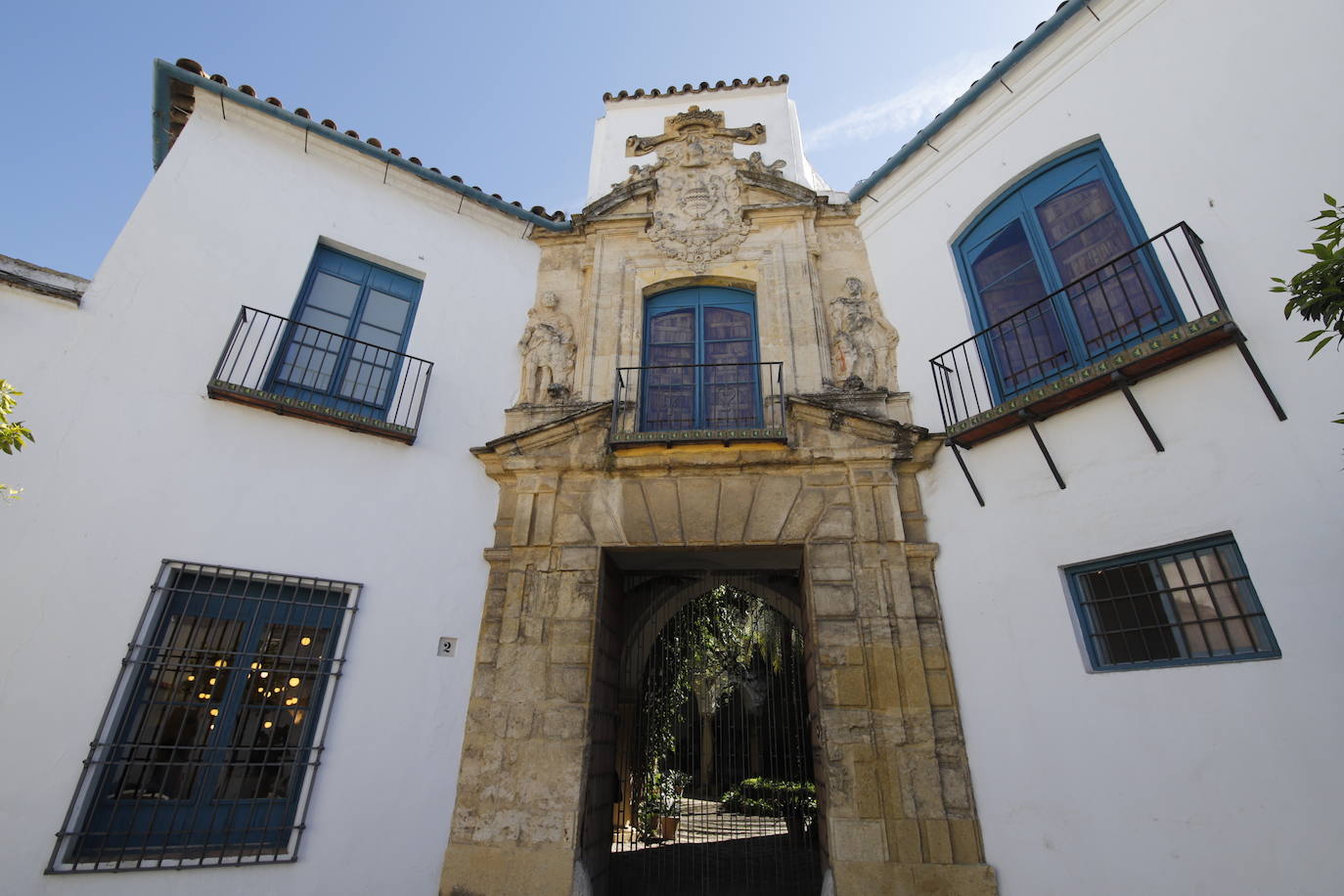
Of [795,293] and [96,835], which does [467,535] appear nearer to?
[96,835]

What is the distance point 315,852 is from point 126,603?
81.4 inches

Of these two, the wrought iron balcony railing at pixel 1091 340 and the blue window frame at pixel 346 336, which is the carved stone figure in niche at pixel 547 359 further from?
the wrought iron balcony railing at pixel 1091 340

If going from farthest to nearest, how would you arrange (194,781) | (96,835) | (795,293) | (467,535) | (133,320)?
(795,293), (467,535), (133,320), (194,781), (96,835)

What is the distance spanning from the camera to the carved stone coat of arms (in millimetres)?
6801

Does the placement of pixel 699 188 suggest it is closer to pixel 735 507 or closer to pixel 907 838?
pixel 735 507

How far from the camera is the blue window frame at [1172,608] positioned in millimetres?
3553

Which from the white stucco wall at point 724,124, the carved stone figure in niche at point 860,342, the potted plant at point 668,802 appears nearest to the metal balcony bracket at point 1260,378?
the carved stone figure in niche at point 860,342

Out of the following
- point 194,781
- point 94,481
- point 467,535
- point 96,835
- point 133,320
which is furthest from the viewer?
point 467,535

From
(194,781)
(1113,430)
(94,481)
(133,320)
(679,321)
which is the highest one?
(679,321)

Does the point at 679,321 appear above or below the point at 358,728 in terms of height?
above

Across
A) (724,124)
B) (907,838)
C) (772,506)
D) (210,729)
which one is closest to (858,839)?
(907,838)

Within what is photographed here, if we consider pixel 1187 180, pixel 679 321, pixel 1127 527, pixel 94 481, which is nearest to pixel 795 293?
pixel 679 321

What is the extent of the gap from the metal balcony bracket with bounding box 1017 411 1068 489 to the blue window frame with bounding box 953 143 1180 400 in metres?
0.50

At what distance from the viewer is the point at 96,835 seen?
386 cm
